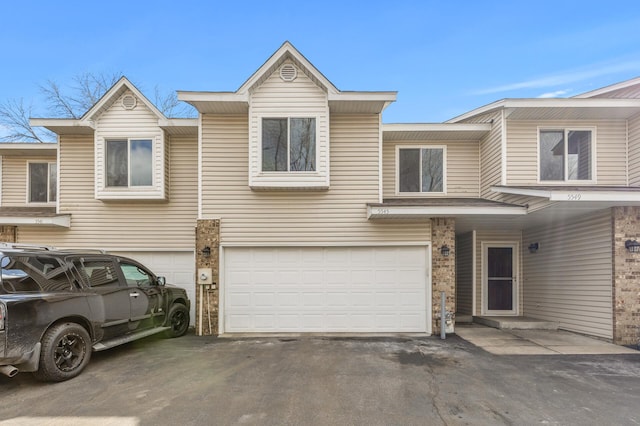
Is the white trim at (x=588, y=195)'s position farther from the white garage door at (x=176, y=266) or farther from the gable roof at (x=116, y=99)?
the gable roof at (x=116, y=99)

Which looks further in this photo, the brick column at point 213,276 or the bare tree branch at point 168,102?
the bare tree branch at point 168,102

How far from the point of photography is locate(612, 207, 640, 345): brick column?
7.26 metres

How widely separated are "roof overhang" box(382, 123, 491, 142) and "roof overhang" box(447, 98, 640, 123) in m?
0.79

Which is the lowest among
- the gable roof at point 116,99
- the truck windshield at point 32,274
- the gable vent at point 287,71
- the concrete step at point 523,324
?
the concrete step at point 523,324

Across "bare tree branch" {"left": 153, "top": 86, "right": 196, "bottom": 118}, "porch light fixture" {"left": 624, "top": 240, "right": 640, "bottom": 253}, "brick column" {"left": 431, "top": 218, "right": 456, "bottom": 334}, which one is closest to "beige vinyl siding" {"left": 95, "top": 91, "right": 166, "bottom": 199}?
"brick column" {"left": 431, "top": 218, "right": 456, "bottom": 334}

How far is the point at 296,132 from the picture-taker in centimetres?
818

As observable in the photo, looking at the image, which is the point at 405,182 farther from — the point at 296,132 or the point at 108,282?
the point at 108,282

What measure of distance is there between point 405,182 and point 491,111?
288 centimetres

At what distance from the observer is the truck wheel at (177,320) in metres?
7.68

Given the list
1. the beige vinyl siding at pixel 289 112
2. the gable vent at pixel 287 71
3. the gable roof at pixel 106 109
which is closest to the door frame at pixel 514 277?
the beige vinyl siding at pixel 289 112

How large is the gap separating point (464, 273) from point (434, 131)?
4.54 meters

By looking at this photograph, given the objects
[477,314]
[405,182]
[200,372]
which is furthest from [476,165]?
[200,372]

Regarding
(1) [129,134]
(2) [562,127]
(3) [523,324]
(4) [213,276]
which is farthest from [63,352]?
(2) [562,127]

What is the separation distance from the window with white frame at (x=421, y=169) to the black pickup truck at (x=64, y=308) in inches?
277
